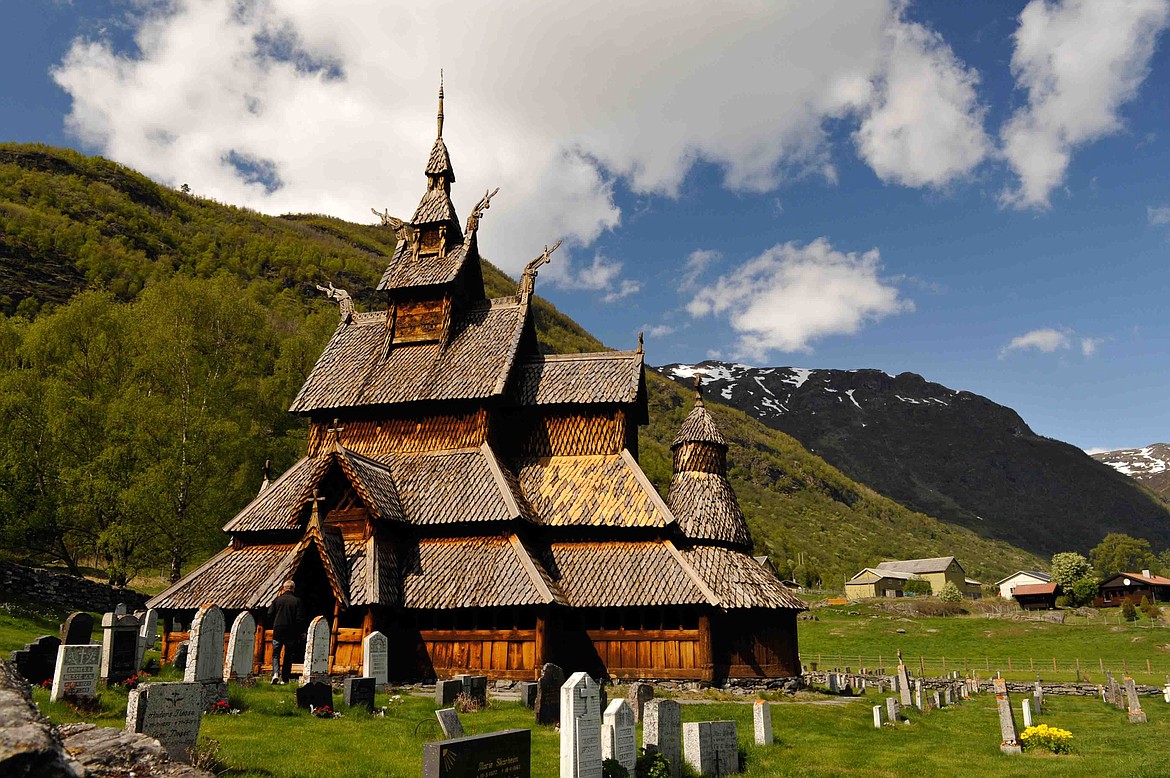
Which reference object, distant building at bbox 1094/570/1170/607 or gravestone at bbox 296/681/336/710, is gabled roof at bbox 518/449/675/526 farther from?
distant building at bbox 1094/570/1170/607

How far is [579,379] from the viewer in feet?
95.6

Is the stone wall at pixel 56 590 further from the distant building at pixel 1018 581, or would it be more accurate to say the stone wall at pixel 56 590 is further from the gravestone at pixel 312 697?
the distant building at pixel 1018 581

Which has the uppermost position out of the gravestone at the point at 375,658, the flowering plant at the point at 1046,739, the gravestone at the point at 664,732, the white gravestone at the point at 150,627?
the white gravestone at the point at 150,627

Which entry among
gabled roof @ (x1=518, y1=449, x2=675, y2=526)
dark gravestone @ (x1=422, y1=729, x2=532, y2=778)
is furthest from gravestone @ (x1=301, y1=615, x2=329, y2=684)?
gabled roof @ (x1=518, y1=449, x2=675, y2=526)

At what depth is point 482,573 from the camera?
2403 cm

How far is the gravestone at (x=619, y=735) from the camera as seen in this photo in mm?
11031

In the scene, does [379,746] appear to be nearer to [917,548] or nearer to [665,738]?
[665,738]

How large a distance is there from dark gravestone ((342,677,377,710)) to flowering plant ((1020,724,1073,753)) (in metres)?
14.9

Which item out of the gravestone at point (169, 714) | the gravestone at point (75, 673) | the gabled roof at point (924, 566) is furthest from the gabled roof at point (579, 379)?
the gabled roof at point (924, 566)

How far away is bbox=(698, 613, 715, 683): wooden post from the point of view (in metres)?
23.7

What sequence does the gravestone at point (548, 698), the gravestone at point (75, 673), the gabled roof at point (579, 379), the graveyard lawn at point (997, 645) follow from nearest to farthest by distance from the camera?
the gravestone at point (75, 673) → the gravestone at point (548, 698) → the gabled roof at point (579, 379) → the graveyard lawn at point (997, 645)

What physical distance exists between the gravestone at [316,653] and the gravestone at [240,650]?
1379 mm

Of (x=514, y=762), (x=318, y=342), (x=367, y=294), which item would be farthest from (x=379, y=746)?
(x=367, y=294)

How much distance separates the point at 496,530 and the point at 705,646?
7.49m
